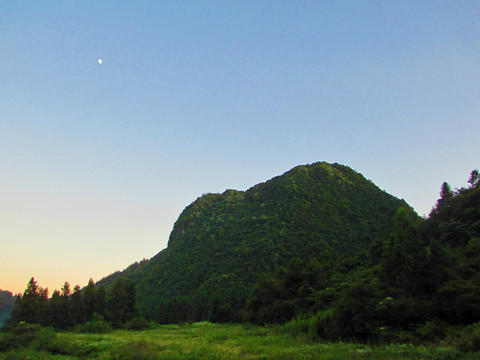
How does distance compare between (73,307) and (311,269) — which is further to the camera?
(73,307)

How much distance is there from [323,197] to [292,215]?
17104mm

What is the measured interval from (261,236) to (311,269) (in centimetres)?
7180

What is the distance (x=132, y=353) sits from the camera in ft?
58.3

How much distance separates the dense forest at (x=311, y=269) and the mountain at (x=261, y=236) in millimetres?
485

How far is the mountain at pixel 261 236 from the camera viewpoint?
8838cm

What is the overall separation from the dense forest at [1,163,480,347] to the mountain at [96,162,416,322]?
1.59ft

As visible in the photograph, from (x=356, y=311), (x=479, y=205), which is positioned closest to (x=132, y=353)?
(x=356, y=311)

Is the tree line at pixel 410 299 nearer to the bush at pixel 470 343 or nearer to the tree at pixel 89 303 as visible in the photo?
the bush at pixel 470 343

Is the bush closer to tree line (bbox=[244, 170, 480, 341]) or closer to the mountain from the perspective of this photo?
tree line (bbox=[244, 170, 480, 341])

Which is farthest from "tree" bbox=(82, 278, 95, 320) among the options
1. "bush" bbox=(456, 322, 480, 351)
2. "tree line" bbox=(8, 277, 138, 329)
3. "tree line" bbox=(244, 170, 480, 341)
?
"bush" bbox=(456, 322, 480, 351)

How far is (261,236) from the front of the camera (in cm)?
11412

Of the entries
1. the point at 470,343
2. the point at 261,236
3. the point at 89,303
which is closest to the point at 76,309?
the point at 89,303

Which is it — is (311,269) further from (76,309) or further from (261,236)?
(261,236)

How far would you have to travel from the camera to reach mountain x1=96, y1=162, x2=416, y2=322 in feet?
290
